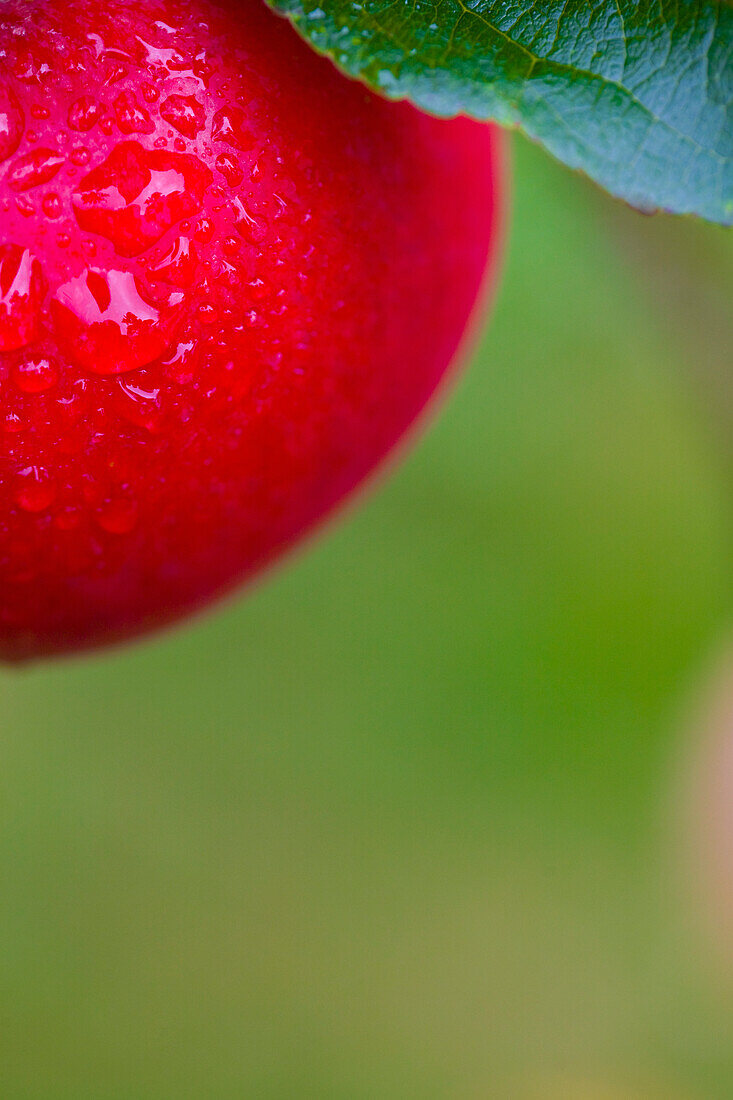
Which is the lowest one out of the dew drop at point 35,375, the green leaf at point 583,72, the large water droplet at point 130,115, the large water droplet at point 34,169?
the dew drop at point 35,375

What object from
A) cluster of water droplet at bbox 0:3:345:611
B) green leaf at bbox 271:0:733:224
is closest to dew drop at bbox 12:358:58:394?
cluster of water droplet at bbox 0:3:345:611

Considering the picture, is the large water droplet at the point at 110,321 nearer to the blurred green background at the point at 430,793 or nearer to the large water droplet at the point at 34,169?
the large water droplet at the point at 34,169

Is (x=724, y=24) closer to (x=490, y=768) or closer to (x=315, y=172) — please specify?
(x=315, y=172)

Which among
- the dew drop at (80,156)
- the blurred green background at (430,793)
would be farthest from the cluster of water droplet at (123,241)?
the blurred green background at (430,793)

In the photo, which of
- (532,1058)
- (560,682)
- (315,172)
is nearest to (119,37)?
(315,172)

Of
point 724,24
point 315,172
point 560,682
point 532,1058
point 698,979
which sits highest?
point 724,24

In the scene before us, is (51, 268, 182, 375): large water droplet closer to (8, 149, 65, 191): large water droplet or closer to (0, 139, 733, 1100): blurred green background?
(8, 149, 65, 191): large water droplet

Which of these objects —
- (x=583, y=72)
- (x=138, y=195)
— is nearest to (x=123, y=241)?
(x=138, y=195)
